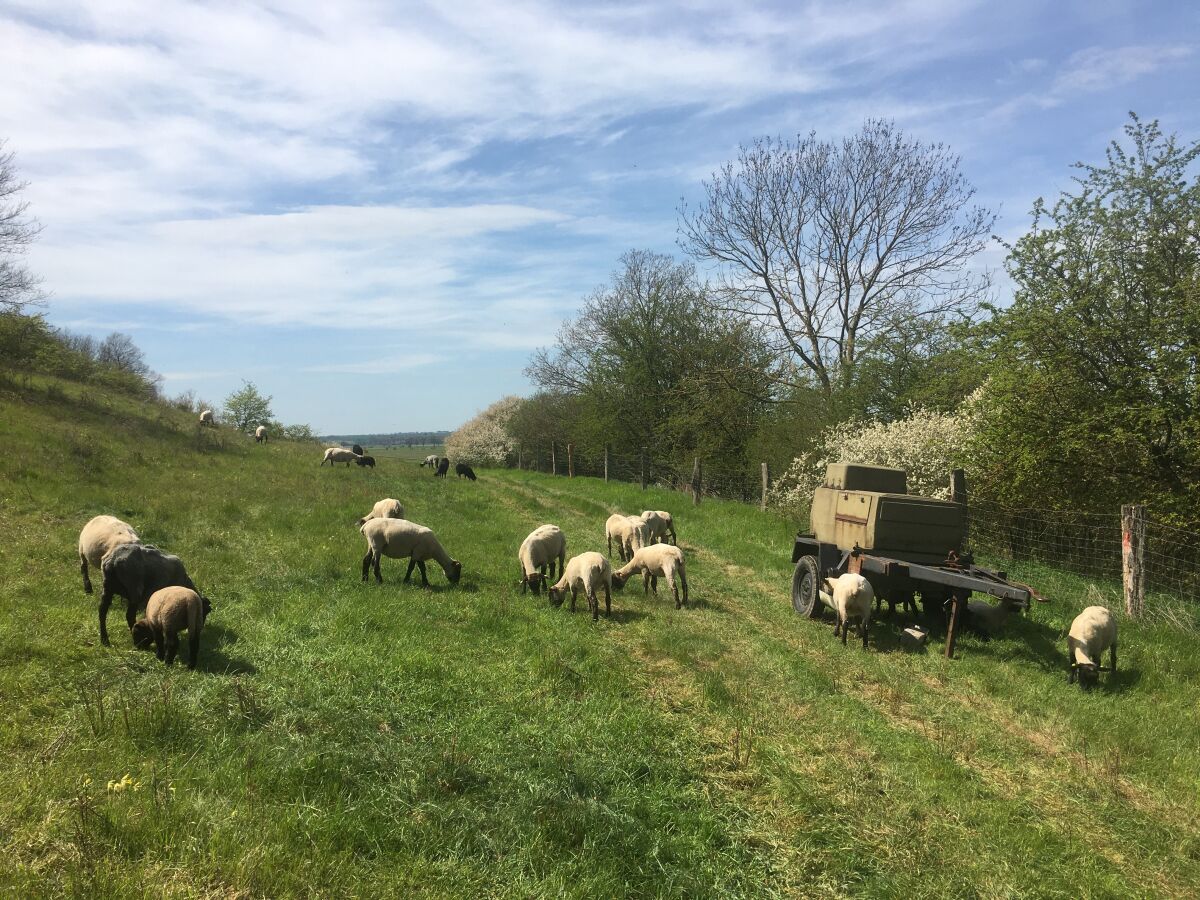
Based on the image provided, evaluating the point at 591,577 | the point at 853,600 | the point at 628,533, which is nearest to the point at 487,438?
the point at 628,533

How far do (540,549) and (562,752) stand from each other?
663 cm

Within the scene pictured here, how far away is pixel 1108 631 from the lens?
287 inches

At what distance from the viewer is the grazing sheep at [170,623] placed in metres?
6.41

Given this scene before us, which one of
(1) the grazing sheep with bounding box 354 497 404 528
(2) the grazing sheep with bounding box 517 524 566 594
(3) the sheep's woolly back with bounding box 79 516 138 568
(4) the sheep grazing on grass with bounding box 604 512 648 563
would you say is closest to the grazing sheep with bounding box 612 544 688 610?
(2) the grazing sheep with bounding box 517 524 566 594

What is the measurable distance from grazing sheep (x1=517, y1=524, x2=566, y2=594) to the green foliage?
8276mm

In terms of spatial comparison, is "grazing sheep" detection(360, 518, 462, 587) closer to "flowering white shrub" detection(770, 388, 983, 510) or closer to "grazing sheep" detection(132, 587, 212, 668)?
"grazing sheep" detection(132, 587, 212, 668)

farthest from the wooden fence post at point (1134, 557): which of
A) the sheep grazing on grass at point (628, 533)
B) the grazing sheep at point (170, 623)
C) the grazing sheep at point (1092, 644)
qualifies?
the grazing sheep at point (170, 623)

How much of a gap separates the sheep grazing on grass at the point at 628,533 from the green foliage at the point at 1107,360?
22.4 feet

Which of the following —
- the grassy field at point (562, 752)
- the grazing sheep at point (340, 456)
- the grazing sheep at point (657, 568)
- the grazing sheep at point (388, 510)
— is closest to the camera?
the grassy field at point (562, 752)

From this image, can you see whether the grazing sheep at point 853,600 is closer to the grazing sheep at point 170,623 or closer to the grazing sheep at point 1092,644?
the grazing sheep at point 1092,644

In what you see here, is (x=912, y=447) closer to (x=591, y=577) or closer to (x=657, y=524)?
(x=657, y=524)

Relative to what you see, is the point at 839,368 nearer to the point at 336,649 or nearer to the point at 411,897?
the point at 336,649

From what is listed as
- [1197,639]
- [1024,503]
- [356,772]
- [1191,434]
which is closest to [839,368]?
[1024,503]

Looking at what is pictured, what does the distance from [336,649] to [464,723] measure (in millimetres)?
2265
